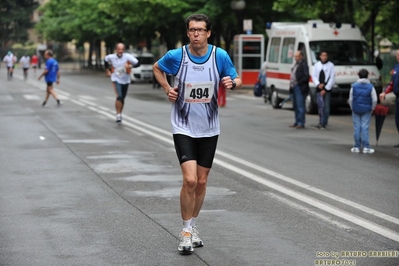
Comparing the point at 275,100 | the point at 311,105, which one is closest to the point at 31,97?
the point at 275,100

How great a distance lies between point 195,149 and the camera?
7.70 meters

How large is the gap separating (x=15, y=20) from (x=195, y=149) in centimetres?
8883

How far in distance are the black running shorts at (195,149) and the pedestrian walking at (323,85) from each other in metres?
12.9

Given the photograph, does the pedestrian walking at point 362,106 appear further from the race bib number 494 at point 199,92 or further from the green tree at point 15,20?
the green tree at point 15,20

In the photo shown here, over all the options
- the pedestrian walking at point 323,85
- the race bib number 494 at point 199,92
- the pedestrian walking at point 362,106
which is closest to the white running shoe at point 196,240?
the race bib number 494 at point 199,92

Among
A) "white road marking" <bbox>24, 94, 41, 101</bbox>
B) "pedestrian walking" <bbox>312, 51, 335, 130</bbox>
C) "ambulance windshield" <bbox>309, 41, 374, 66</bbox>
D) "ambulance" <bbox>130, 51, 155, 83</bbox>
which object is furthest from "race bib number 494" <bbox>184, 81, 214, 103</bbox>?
"ambulance" <bbox>130, 51, 155, 83</bbox>

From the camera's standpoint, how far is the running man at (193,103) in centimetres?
757

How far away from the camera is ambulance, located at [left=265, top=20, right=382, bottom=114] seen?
25.5 metres

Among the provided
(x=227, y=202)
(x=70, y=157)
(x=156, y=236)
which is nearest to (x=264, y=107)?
(x=70, y=157)

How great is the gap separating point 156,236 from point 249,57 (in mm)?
33983

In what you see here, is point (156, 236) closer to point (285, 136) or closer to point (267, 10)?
point (285, 136)

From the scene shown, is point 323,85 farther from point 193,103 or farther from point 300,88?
point 193,103

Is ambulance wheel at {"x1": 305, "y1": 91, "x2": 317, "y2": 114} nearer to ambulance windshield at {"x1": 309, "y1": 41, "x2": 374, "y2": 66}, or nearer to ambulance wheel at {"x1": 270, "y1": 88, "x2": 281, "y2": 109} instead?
ambulance windshield at {"x1": 309, "y1": 41, "x2": 374, "y2": 66}

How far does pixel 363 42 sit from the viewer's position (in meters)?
26.7
